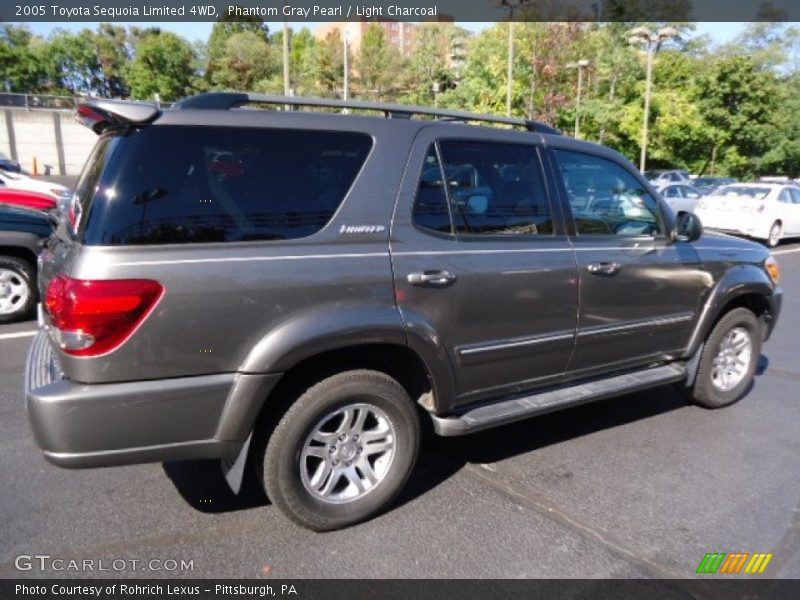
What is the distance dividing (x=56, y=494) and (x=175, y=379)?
1.30 meters

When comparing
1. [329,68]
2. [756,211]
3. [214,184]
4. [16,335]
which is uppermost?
[329,68]

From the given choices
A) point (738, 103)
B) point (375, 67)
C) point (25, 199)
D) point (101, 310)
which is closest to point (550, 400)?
point (101, 310)

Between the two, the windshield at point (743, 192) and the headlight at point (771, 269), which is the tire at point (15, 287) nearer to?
the headlight at point (771, 269)

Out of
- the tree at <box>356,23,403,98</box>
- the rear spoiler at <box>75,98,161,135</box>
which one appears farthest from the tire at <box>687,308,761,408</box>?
the tree at <box>356,23,403,98</box>

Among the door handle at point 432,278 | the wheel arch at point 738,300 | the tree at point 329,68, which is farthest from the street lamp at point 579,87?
the tree at point 329,68

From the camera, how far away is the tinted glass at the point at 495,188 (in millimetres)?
3188

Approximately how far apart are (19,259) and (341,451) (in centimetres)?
518

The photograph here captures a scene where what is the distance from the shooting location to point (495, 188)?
3367mm

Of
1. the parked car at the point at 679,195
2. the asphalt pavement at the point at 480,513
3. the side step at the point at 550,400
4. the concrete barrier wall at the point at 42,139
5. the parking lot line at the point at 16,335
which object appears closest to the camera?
the asphalt pavement at the point at 480,513

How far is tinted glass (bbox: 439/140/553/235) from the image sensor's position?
10.5 feet

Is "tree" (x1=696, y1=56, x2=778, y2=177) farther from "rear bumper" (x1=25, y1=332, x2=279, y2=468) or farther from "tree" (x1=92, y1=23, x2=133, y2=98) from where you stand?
"tree" (x1=92, y1=23, x2=133, y2=98)

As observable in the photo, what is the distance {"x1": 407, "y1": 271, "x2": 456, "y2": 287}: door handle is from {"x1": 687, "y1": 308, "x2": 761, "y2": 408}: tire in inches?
94.0

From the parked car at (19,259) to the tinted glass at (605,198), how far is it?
5.25 m

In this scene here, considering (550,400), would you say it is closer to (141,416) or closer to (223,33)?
(141,416)
